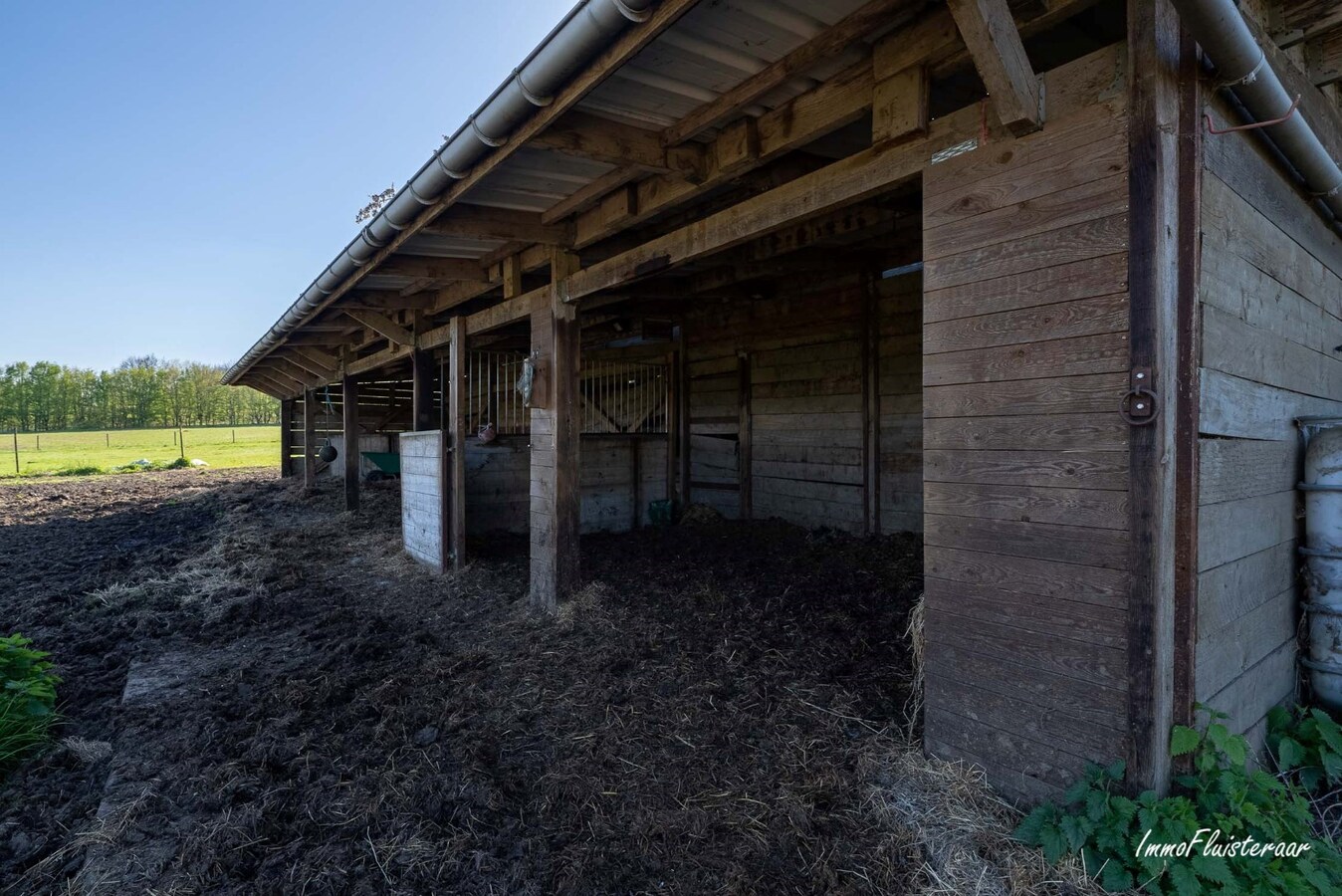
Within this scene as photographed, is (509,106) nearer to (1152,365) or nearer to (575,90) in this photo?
(575,90)

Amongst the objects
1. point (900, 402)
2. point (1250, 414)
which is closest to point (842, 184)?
point (1250, 414)

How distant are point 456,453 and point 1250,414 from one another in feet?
18.6

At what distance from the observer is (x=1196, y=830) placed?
1687 millimetres

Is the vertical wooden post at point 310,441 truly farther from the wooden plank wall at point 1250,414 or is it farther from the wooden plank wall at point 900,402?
the wooden plank wall at point 1250,414

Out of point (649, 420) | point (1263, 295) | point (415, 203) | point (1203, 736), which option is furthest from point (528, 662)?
point (649, 420)

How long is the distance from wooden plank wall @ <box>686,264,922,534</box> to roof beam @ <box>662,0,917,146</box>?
3269 mm

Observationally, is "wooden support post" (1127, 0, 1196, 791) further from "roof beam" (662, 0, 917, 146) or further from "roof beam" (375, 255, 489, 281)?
"roof beam" (375, 255, 489, 281)

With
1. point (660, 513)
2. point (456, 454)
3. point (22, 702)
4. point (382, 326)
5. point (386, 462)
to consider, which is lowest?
point (22, 702)

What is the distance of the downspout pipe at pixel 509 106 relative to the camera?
208 centimetres

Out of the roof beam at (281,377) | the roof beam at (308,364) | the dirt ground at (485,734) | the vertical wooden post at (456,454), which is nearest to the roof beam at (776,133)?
the dirt ground at (485,734)

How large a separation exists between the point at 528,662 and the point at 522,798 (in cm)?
140

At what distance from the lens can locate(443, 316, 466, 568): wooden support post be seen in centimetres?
602

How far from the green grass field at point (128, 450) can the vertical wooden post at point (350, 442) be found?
645 inches

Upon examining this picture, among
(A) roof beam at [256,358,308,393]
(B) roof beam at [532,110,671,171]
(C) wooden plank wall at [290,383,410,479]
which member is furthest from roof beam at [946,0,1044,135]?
(C) wooden plank wall at [290,383,410,479]
